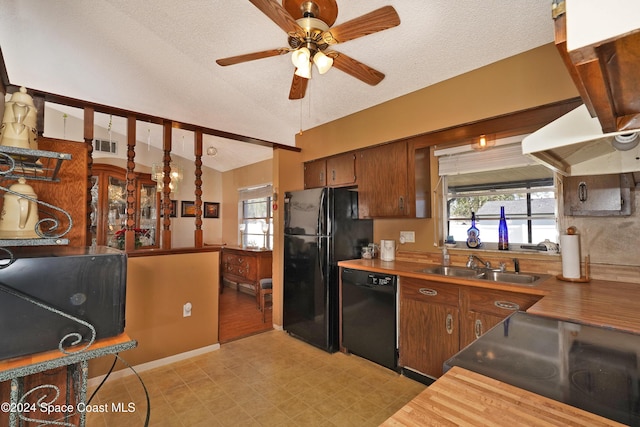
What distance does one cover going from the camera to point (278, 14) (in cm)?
147

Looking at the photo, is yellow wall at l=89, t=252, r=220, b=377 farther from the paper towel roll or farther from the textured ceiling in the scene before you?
the paper towel roll

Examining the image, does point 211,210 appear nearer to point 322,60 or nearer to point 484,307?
point 322,60

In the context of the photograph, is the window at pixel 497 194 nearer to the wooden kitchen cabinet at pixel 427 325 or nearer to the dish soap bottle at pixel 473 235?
the dish soap bottle at pixel 473 235

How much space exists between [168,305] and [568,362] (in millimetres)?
2941

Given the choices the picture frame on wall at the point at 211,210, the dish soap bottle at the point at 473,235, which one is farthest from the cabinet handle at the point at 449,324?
the picture frame on wall at the point at 211,210

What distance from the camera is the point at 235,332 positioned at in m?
3.54

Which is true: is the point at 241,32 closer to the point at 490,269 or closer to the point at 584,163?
the point at 584,163

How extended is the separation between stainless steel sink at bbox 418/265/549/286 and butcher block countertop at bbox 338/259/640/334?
0.36 ft

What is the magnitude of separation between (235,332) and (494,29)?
3814mm

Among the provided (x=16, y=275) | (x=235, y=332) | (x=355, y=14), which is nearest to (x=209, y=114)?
(x=355, y=14)

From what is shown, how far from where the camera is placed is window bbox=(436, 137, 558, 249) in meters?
2.37

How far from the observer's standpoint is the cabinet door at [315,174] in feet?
11.9

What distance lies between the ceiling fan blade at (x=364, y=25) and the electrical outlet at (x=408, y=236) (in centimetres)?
197

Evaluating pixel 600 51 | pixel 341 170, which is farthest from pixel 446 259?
pixel 600 51
